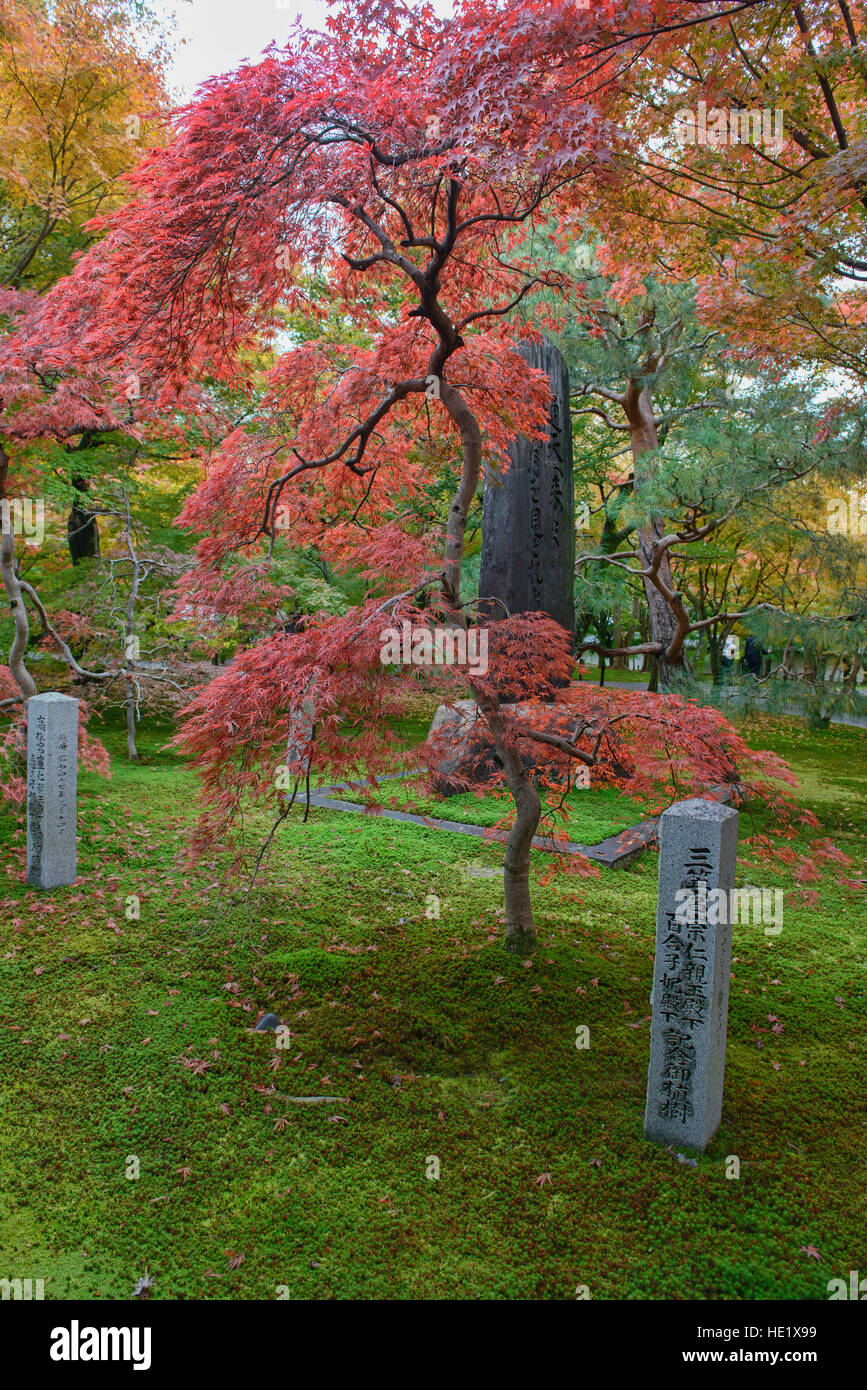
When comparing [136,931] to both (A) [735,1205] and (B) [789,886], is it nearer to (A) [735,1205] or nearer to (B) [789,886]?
(A) [735,1205]

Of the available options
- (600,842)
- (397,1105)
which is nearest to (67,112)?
(600,842)

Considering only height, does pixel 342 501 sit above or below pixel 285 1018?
above

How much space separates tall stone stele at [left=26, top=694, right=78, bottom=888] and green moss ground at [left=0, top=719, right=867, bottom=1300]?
0.98 feet

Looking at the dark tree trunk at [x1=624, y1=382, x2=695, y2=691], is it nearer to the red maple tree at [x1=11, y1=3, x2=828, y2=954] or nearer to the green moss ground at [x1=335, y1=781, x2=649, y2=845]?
the green moss ground at [x1=335, y1=781, x2=649, y2=845]

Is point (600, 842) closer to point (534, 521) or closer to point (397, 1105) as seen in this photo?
point (534, 521)

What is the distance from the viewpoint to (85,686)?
11852 millimetres

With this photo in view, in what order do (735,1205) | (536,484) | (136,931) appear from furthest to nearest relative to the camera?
(536,484), (136,931), (735,1205)

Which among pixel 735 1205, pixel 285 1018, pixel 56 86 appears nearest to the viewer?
pixel 735 1205

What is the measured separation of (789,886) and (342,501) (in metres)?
5.40

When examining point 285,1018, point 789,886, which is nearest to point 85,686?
point 285,1018

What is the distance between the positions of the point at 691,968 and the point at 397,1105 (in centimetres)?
162

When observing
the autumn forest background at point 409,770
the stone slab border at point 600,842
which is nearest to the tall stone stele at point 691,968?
the autumn forest background at point 409,770
